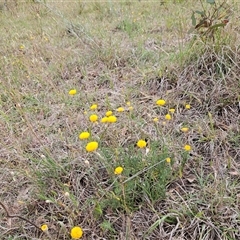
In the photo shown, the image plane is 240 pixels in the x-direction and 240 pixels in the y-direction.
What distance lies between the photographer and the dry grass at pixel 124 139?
112 centimetres

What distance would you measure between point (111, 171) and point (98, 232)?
26 centimetres

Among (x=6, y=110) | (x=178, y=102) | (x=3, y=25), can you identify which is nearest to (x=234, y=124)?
(x=178, y=102)

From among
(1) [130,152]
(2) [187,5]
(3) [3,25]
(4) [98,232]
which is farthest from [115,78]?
(3) [3,25]

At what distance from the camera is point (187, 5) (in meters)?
3.16

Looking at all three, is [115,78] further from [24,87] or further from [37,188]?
[37,188]

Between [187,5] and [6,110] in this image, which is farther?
[187,5]

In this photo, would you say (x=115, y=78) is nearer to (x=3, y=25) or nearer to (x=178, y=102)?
(x=178, y=102)

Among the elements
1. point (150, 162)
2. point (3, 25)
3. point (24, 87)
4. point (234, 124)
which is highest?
point (3, 25)

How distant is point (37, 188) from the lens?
1.27m

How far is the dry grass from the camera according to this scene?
3.69 feet

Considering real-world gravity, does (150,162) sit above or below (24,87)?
below

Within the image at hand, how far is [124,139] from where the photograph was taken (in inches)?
58.7

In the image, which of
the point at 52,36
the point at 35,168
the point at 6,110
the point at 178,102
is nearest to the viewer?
the point at 35,168

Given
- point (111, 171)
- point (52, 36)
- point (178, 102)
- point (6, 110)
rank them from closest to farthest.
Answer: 1. point (111, 171)
2. point (178, 102)
3. point (6, 110)
4. point (52, 36)
